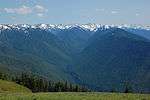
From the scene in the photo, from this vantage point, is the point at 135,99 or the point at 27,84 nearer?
the point at 135,99

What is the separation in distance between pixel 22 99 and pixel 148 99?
15.0m

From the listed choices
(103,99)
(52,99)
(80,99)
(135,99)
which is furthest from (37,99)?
(135,99)

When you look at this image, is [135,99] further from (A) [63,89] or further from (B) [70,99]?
(A) [63,89]

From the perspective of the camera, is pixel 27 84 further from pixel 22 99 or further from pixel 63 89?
pixel 22 99

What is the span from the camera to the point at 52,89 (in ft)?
603

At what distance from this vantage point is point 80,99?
135 ft

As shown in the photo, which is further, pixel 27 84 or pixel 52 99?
pixel 27 84

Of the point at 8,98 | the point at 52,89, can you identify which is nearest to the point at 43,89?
the point at 52,89

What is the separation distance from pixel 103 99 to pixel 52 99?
20.2 feet

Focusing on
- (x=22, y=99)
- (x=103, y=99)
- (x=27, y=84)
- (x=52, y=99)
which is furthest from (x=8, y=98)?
(x=27, y=84)

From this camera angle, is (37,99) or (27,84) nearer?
(37,99)

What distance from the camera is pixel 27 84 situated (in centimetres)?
17462

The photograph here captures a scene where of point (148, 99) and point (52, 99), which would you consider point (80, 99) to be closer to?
point (52, 99)

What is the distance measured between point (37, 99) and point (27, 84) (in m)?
135
